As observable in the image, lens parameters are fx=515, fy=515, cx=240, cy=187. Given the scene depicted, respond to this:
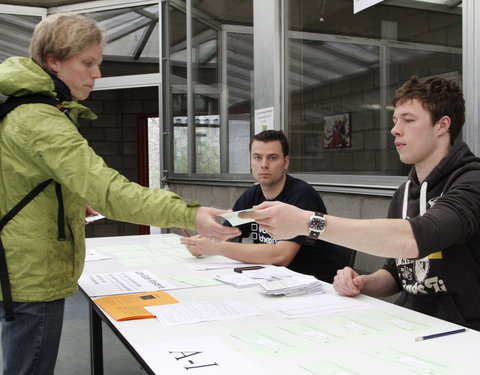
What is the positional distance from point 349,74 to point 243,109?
59.9 inches

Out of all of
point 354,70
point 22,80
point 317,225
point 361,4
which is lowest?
point 317,225

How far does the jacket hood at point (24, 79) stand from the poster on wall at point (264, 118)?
9.58ft

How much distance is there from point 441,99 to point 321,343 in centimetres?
94

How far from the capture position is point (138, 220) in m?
1.43

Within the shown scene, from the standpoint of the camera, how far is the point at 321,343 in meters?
1.28

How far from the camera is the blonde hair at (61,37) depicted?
1.46 meters

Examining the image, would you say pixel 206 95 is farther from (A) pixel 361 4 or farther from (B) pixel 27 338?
(B) pixel 27 338

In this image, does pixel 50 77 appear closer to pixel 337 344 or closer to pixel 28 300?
pixel 28 300

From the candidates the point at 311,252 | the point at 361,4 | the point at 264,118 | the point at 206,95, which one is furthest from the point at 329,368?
the point at 206,95

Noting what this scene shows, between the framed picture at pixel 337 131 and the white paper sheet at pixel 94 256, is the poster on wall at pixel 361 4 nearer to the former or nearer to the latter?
the framed picture at pixel 337 131

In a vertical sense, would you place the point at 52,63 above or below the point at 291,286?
above

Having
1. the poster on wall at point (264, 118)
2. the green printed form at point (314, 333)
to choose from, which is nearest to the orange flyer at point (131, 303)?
the green printed form at point (314, 333)

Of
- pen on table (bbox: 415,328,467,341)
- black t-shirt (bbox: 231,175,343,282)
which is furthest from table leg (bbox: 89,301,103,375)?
pen on table (bbox: 415,328,467,341)

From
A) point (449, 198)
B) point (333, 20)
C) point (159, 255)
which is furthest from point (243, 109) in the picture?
point (449, 198)
